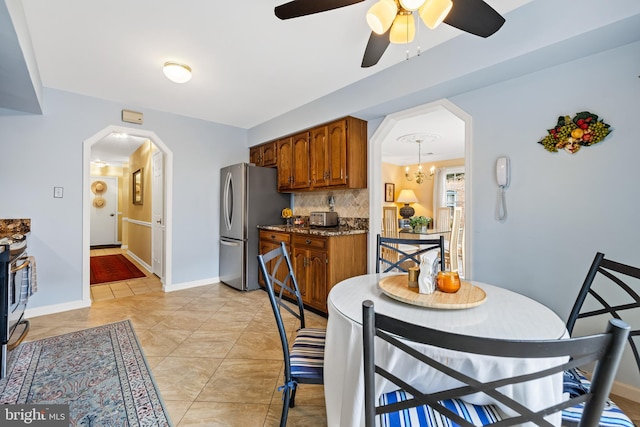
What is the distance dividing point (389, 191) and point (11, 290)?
6.80 meters

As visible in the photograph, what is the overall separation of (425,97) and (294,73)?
1278 millimetres

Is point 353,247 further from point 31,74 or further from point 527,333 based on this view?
point 31,74

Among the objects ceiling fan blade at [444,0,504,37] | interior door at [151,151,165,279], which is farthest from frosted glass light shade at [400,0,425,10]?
interior door at [151,151,165,279]

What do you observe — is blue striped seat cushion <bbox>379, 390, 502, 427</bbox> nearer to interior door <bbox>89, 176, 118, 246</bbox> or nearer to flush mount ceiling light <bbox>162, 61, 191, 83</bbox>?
flush mount ceiling light <bbox>162, 61, 191, 83</bbox>

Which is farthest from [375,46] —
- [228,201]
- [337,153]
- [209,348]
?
[228,201]

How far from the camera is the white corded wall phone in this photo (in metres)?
2.23

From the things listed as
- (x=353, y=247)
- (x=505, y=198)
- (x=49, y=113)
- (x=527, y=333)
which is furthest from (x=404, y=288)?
(x=49, y=113)

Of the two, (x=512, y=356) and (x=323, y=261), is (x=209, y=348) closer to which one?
(x=323, y=261)

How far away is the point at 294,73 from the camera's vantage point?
2814 millimetres

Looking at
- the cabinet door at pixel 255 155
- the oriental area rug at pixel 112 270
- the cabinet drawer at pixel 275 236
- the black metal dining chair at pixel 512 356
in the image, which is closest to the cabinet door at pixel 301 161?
the cabinet drawer at pixel 275 236

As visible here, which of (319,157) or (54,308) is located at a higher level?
(319,157)

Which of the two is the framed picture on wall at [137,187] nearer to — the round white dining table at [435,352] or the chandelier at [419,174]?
the chandelier at [419,174]

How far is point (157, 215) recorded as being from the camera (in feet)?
15.5

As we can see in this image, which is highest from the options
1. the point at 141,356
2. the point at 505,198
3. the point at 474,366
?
the point at 505,198
